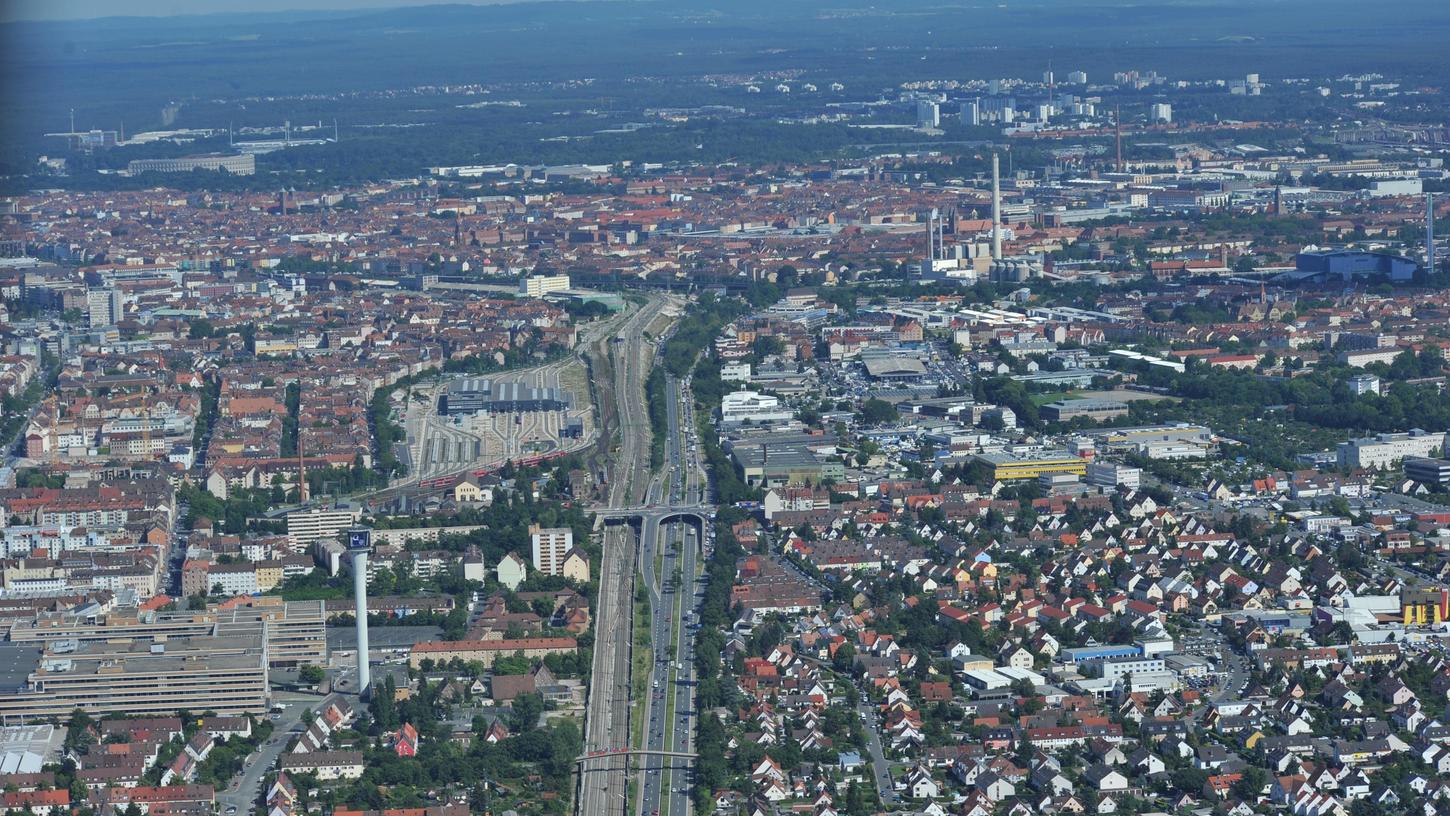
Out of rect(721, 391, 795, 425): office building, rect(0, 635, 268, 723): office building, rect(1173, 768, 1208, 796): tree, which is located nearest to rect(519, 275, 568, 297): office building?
rect(721, 391, 795, 425): office building

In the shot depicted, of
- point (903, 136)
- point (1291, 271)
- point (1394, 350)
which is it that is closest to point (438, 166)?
point (903, 136)

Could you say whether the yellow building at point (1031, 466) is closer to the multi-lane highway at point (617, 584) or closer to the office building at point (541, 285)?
the multi-lane highway at point (617, 584)

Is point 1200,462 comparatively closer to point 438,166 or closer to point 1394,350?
point 1394,350

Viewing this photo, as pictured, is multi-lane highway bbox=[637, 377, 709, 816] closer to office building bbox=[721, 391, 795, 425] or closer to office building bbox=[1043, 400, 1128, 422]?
office building bbox=[721, 391, 795, 425]

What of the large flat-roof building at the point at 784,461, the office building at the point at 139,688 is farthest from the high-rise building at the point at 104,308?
the office building at the point at 139,688

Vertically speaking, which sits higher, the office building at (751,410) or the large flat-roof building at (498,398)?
the office building at (751,410)

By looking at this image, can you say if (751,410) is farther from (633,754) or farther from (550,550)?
(633,754)
